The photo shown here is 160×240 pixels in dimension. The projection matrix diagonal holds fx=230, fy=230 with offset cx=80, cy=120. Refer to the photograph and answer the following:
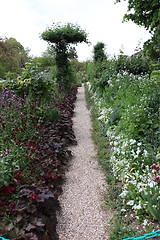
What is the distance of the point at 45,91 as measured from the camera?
5320mm

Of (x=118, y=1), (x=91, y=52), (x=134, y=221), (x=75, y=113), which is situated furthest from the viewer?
(x=91, y=52)

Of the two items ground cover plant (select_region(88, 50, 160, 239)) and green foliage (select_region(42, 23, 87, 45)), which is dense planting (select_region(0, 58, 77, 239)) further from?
green foliage (select_region(42, 23, 87, 45))

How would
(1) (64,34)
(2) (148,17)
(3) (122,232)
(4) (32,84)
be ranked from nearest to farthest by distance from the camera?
(3) (122,232) → (4) (32,84) → (2) (148,17) → (1) (64,34)

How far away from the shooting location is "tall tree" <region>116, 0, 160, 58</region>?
8.21m

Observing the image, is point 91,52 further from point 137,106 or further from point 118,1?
point 137,106

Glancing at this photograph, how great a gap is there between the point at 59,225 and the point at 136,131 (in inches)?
68.0

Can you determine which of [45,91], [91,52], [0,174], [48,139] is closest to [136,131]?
[48,139]

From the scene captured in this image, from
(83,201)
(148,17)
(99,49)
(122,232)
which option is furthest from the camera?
(99,49)

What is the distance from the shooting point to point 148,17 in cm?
898

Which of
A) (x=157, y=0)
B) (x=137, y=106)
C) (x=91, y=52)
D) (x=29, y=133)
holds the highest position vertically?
(x=157, y=0)

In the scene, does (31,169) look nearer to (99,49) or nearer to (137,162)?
(137,162)

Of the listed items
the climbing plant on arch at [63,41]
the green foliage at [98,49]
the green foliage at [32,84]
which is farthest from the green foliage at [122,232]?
the green foliage at [98,49]

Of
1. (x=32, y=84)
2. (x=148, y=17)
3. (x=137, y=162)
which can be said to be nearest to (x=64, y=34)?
(x=148, y=17)

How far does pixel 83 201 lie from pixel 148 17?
27.1 feet
